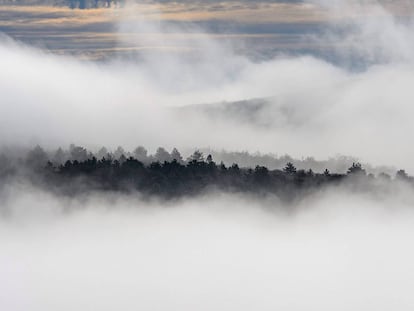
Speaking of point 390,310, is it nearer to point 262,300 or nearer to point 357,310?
point 357,310

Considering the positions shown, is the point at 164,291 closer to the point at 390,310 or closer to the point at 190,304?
the point at 190,304

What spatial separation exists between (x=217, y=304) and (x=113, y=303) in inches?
773

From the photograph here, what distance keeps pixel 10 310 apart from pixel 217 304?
1558 inches

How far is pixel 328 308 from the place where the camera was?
17838 cm

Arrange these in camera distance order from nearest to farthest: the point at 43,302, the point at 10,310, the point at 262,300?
the point at 10,310 → the point at 43,302 → the point at 262,300

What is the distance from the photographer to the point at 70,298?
178250 millimetres

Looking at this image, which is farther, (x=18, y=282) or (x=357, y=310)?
(x=18, y=282)

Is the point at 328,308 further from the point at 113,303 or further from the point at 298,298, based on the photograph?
the point at 113,303

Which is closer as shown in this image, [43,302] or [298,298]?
[43,302]

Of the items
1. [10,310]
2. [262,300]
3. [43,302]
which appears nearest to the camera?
[10,310]

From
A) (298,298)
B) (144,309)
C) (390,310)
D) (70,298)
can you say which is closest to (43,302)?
(70,298)

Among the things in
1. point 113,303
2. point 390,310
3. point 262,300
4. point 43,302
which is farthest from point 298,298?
point 43,302

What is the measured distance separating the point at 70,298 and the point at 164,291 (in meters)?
22.1

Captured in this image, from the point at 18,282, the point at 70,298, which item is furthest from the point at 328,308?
the point at 18,282
